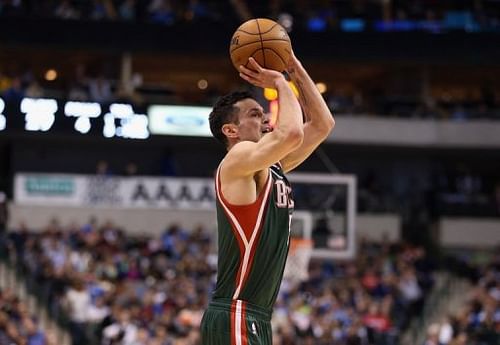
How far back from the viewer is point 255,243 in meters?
6.42

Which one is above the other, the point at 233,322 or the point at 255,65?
the point at 255,65

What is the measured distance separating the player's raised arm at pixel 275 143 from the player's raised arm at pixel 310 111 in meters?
0.43

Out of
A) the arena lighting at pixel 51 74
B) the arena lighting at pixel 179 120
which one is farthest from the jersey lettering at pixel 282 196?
the arena lighting at pixel 51 74

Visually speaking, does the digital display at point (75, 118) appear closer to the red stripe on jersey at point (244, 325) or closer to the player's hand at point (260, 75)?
the player's hand at point (260, 75)

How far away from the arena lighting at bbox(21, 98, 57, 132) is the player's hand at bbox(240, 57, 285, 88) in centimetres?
1998

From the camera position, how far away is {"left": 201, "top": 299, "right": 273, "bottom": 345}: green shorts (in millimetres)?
6434

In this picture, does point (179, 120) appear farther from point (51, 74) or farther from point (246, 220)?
point (246, 220)

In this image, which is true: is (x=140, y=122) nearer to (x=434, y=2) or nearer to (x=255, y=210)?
(x=434, y=2)

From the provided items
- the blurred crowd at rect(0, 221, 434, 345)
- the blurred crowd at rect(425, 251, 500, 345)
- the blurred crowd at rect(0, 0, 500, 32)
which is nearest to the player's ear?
→ the blurred crowd at rect(0, 221, 434, 345)

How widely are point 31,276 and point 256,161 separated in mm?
17145

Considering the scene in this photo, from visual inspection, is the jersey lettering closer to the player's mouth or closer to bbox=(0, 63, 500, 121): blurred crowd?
the player's mouth

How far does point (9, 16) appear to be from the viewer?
28.8m

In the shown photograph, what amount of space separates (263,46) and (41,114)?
794 inches

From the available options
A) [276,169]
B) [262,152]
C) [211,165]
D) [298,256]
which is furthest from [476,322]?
[262,152]
